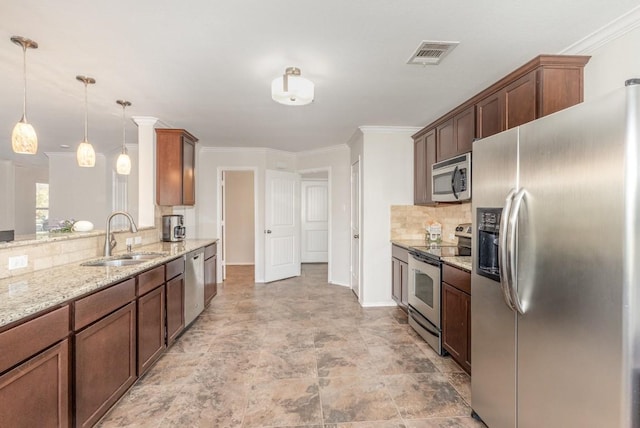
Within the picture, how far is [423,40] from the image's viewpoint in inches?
82.9

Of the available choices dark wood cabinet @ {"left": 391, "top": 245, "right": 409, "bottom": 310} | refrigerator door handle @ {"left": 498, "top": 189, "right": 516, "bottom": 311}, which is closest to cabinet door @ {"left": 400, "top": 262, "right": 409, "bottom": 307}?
dark wood cabinet @ {"left": 391, "top": 245, "right": 409, "bottom": 310}

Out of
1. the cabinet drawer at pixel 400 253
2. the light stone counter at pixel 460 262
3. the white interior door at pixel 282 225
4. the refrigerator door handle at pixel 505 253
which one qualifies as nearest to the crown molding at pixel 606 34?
the refrigerator door handle at pixel 505 253

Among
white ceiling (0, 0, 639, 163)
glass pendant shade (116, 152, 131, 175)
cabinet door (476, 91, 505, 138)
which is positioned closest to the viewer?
white ceiling (0, 0, 639, 163)

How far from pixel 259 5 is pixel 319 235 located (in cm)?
636

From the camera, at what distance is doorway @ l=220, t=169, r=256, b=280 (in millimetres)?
7453

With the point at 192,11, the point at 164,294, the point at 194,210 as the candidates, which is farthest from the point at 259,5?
the point at 194,210

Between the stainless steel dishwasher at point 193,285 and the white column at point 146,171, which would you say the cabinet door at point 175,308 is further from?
the white column at point 146,171

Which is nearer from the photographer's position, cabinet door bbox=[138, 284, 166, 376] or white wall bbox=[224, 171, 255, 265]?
cabinet door bbox=[138, 284, 166, 376]

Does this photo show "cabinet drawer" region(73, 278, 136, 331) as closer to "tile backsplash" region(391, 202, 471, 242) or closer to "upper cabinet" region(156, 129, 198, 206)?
"upper cabinet" region(156, 129, 198, 206)

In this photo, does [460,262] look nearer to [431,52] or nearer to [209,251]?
[431,52]

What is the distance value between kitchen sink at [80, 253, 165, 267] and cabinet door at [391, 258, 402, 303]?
2.70 meters

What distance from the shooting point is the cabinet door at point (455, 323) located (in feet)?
7.93

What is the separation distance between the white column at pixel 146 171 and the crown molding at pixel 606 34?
162 inches

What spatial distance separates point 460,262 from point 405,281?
1.32 metres
